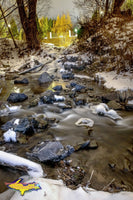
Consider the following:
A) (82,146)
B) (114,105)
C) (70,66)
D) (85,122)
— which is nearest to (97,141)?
(82,146)

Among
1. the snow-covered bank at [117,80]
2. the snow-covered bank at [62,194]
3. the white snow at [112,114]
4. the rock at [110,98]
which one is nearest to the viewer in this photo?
the snow-covered bank at [62,194]

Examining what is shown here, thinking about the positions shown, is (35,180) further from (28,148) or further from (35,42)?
(35,42)

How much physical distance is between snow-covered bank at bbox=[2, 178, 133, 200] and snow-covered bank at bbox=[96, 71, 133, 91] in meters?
4.68

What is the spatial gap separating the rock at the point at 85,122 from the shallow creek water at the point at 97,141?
0.12 metres

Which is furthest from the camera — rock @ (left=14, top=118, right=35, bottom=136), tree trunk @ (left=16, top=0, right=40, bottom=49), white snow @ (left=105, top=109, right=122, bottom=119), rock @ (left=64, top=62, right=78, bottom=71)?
tree trunk @ (left=16, top=0, right=40, bottom=49)

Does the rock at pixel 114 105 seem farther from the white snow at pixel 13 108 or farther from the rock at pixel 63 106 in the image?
the white snow at pixel 13 108

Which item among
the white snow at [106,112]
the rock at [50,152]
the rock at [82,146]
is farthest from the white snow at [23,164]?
the white snow at [106,112]

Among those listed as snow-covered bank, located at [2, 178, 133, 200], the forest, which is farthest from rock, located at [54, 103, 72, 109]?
snow-covered bank, located at [2, 178, 133, 200]

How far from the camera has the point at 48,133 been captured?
3.16 meters

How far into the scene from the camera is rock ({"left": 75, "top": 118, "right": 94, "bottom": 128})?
11.8 feet

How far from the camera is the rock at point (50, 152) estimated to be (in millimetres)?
2225

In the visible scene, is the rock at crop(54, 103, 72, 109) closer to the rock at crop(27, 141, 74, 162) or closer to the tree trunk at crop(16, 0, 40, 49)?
the rock at crop(27, 141, 74, 162)

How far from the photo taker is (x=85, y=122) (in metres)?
3.70

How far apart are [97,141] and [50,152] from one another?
3.71ft
